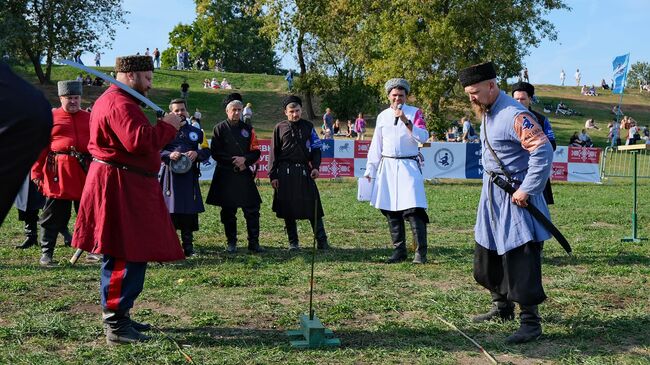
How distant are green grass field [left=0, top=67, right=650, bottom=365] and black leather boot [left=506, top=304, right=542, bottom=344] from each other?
8 centimetres

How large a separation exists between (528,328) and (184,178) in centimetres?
470

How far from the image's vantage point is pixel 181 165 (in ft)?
26.8

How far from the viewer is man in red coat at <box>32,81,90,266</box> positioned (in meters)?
7.64

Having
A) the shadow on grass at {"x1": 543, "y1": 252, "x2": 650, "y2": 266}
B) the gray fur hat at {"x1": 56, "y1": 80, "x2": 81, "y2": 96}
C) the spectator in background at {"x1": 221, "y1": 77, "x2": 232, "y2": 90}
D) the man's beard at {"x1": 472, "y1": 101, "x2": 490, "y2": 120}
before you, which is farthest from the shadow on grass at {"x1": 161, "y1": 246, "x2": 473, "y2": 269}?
the spectator in background at {"x1": 221, "y1": 77, "x2": 232, "y2": 90}

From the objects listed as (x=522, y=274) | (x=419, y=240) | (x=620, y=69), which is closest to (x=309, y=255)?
(x=419, y=240)

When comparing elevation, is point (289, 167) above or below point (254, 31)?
below

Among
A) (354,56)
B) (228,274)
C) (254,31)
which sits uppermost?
(254,31)

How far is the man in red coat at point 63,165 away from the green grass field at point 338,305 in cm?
46

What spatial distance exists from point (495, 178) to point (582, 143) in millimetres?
27677

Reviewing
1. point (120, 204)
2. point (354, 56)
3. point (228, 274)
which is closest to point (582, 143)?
point (354, 56)

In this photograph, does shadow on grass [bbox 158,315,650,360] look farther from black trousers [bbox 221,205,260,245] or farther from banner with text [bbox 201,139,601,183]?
banner with text [bbox 201,139,601,183]

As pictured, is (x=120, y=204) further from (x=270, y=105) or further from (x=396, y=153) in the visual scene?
(x=270, y=105)

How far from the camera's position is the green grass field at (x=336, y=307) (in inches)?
180

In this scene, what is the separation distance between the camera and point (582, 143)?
30891 mm
